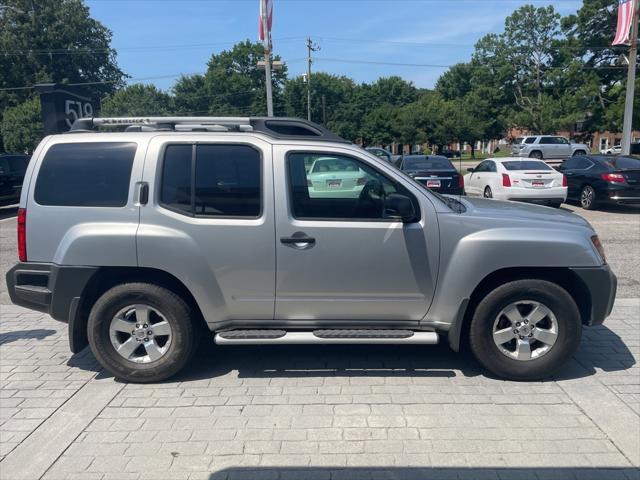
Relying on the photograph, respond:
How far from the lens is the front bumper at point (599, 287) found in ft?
14.1

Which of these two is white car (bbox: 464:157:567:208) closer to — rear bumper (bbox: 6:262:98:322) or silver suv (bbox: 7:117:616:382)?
silver suv (bbox: 7:117:616:382)

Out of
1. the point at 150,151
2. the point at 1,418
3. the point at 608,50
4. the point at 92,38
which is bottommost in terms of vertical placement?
the point at 1,418

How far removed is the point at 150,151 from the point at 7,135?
47120 millimetres

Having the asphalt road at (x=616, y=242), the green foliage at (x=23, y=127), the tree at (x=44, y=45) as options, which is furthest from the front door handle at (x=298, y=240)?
the tree at (x=44, y=45)

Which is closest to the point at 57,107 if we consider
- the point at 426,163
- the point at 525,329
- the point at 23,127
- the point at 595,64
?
the point at 525,329

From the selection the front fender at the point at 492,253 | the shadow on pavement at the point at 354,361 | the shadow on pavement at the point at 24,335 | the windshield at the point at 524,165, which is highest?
the windshield at the point at 524,165

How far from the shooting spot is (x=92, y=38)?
61.9m

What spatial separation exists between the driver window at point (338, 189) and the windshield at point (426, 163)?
11.0 m

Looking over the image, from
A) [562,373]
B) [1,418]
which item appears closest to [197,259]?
[1,418]

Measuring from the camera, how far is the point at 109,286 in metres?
4.48

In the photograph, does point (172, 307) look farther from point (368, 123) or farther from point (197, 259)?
point (368, 123)

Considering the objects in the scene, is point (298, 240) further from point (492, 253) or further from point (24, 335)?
point (24, 335)

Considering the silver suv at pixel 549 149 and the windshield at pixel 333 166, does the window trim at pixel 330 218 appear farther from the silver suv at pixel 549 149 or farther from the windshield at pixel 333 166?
the silver suv at pixel 549 149

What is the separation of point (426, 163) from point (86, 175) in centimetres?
1237
